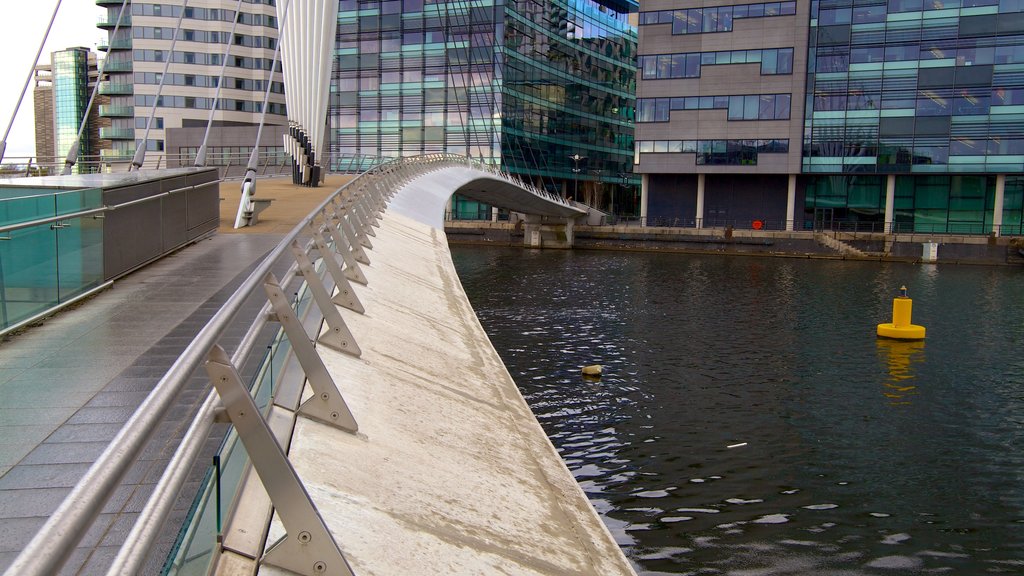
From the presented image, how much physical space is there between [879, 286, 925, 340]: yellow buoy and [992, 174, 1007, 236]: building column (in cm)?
3885

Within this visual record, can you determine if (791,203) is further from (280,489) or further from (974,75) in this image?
(280,489)

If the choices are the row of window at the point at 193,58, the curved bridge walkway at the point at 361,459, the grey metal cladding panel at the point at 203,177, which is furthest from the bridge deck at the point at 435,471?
the row of window at the point at 193,58

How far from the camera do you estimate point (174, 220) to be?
16.7m

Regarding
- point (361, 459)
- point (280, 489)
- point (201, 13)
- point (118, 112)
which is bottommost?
point (361, 459)

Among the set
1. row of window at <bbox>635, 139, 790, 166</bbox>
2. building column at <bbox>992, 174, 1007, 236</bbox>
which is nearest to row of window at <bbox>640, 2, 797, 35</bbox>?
row of window at <bbox>635, 139, 790, 166</bbox>

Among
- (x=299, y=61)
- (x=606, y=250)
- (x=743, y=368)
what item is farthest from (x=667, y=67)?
(x=743, y=368)

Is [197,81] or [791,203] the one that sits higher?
[197,81]

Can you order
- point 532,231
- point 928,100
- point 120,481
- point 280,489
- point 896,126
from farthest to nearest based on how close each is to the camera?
point 532,231
point 896,126
point 928,100
point 280,489
point 120,481

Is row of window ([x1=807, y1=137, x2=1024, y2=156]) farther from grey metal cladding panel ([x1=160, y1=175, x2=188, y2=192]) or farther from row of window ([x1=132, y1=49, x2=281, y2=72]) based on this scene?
row of window ([x1=132, y1=49, x2=281, y2=72])

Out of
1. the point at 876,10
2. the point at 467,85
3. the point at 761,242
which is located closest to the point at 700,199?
the point at 761,242

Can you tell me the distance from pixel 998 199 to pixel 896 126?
329 inches

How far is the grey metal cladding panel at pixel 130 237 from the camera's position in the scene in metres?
13.0

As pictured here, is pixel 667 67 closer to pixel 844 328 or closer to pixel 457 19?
pixel 457 19

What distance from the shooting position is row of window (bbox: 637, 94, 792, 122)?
67.3 m
